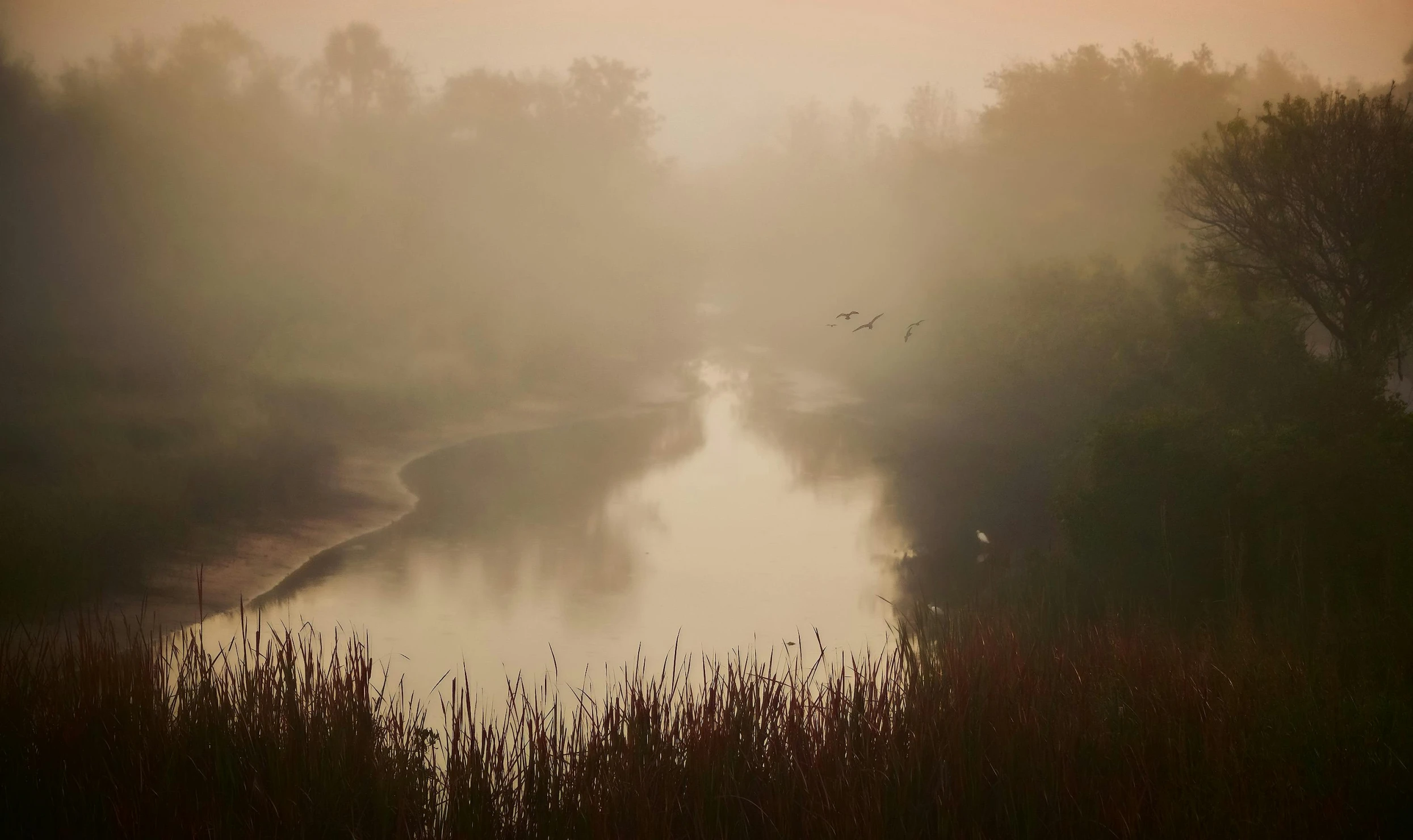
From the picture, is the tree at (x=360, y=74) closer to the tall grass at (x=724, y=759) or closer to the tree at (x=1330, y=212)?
the tree at (x=1330, y=212)

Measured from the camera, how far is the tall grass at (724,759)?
21.6ft

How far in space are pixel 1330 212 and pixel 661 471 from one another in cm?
1774

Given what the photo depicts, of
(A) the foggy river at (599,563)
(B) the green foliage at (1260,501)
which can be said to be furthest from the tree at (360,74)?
(B) the green foliage at (1260,501)

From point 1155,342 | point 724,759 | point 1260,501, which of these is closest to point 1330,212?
point 1155,342

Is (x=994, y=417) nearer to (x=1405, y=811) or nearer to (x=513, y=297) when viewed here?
(x=513, y=297)

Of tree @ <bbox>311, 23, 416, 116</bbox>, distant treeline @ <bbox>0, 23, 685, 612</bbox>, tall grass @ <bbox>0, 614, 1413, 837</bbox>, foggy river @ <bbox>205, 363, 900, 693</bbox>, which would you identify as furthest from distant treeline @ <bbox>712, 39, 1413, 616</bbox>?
tree @ <bbox>311, 23, 416, 116</bbox>

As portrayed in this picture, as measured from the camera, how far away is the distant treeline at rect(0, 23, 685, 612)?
65.6 feet

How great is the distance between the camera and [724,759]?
7.16m

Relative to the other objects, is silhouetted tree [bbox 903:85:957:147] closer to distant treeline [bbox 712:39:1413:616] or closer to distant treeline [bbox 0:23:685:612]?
distant treeline [bbox 712:39:1413:616]

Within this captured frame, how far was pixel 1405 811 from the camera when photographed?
21.3 feet

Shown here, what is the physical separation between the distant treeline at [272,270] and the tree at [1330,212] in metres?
20.2

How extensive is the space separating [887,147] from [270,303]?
4091cm

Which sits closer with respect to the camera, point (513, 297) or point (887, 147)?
point (513, 297)

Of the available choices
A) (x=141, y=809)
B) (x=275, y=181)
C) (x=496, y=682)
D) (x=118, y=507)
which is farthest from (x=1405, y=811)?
(x=275, y=181)
